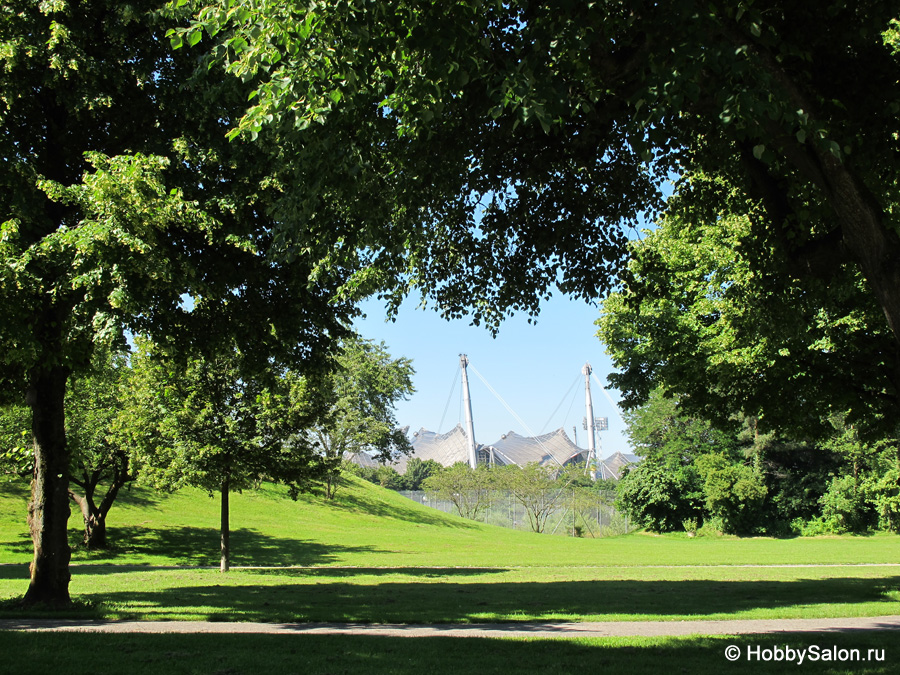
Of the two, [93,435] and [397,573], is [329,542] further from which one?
[93,435]

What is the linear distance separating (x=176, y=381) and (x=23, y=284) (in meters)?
11.4

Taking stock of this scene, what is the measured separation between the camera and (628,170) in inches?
377

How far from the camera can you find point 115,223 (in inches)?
388

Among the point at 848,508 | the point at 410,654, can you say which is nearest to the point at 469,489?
the point at 848,508

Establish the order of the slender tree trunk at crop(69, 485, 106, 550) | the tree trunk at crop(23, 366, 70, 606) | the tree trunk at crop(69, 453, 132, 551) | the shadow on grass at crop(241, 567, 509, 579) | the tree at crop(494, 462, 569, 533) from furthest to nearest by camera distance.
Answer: the tree at crop(494, 462, 569, 533)
the slender tree trunk at crop(69, 485, 106, 550)
the tree trunk at crop(69, 453, 132, 551)
the shadow on grass at crop(241, 567, 509, 579)
the tree trunk at crop(23, 366, 70, 606)

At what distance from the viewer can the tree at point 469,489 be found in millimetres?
63531

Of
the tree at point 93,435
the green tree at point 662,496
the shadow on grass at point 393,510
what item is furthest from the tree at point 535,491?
the tree at point 93,435

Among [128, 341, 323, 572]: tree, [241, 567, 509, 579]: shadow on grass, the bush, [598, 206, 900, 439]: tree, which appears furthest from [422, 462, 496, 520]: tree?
[598, 206, 900, 439]: tree

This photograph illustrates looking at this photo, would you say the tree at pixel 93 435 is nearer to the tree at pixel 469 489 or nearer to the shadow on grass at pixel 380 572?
the shadow on grass at pixel 380 572

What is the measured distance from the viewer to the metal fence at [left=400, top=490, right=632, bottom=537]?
5784 centimetres

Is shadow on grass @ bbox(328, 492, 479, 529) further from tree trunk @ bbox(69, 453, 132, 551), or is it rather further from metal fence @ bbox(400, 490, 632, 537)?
tree trunk @ bbox(69, 453, 132, 551)

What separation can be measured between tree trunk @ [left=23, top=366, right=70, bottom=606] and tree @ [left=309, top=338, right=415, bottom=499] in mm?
40212

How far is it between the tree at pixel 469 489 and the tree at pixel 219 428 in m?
43.1

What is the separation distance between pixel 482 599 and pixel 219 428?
10646mm
